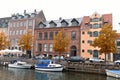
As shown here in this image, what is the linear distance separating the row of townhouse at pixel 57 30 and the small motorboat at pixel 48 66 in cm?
1694

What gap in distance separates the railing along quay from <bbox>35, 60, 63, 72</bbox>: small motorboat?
267 centimetres

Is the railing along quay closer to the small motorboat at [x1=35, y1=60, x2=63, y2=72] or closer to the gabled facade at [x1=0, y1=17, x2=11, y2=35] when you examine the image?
the small motorboat at [x1=35, y1=60, x2=63, y2=72]

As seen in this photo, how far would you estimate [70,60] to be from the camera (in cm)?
5259

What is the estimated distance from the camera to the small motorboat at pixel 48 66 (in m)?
48.3

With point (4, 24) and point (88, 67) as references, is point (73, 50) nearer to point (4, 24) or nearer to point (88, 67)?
point (88, 67)

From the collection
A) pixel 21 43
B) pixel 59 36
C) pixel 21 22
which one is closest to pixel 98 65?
pixel 59 36

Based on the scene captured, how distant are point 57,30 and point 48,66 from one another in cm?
2376

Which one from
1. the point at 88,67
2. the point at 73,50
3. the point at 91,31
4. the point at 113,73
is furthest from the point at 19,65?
the point at 113,73

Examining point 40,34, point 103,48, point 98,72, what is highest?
point 40,34

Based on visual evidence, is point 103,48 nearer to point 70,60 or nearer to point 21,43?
point 70,60

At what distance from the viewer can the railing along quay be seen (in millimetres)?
45219

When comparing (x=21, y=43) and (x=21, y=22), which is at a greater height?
(x=21, y=22)

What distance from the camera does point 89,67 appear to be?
155ft

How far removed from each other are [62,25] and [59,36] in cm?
1364
